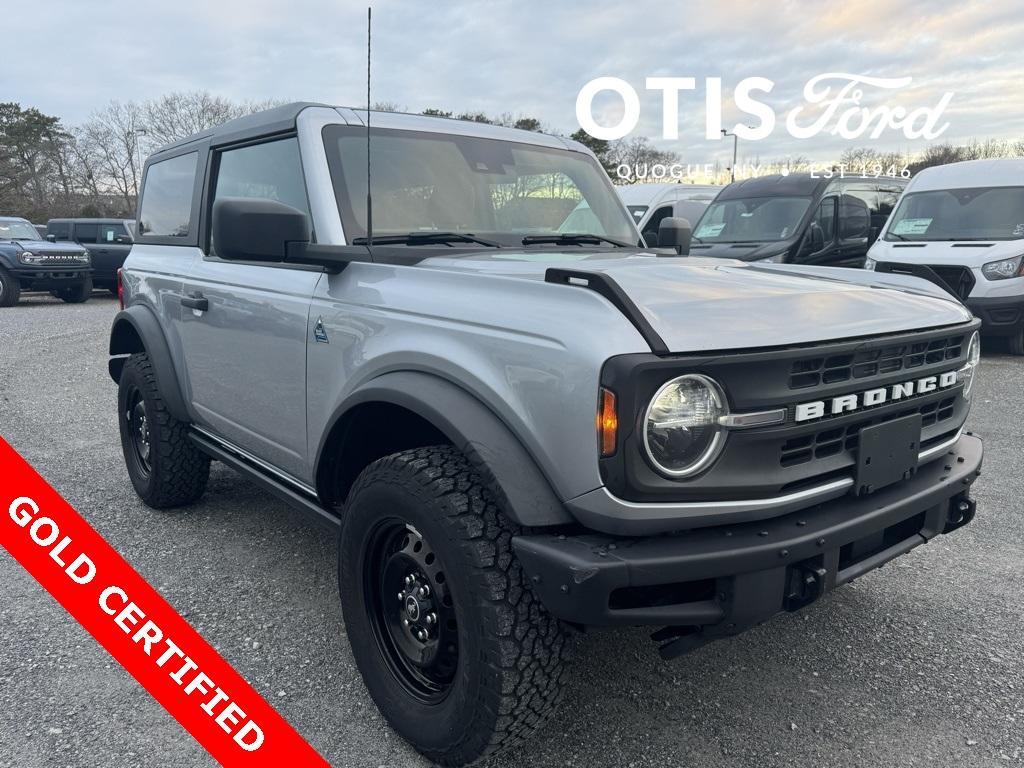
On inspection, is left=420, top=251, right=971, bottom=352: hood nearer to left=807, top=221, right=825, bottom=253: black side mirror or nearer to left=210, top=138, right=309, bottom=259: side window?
left=210, top=138, right=309, bottom=259: side window

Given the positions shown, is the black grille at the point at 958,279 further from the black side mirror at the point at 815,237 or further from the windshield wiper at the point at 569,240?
the windshield wiper at the point at 569,240

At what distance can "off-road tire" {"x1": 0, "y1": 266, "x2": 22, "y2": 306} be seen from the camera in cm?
1549

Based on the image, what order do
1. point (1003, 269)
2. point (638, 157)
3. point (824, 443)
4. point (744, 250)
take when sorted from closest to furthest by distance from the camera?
point (824, 443)
point (1003, 269)
point (744, 250)
point (638, 157)

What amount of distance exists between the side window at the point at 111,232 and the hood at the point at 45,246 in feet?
4.75

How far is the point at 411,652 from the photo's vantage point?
7.63ft

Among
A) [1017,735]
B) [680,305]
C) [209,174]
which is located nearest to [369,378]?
[680,305]

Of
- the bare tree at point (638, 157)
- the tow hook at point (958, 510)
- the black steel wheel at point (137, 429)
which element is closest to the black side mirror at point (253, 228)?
the black steel wheel at point (137, 429)

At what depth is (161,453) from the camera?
13.2ft

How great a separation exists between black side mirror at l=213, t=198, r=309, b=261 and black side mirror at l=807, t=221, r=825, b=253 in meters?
8.71

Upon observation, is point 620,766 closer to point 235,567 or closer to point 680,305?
point 680,305

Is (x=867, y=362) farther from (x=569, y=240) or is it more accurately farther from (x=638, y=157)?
(x=638, y=157)

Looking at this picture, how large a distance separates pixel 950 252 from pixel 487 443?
902cm

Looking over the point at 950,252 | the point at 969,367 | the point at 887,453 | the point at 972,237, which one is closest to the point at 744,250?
the point at 950,252

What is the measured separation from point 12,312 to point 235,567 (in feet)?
46.5
